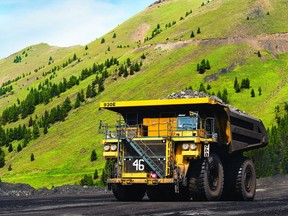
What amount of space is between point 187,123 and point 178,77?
10046 centimetres

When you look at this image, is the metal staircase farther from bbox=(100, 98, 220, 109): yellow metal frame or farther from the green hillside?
the green hillside

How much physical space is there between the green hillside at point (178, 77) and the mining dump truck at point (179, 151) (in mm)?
59901

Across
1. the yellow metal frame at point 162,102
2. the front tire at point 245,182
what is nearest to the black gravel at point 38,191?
the yellow metal frame at point 162,102

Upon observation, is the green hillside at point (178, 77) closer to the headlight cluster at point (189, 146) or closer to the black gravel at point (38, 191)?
the black gravel at point (38, 191)

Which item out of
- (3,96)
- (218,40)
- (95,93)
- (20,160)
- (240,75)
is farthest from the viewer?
(3,96)

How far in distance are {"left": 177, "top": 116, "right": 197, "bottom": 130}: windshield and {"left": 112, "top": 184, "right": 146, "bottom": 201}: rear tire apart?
144 inches

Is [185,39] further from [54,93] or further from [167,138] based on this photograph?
[167,138]

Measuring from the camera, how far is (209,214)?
18391mm

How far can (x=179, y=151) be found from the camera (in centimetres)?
2545

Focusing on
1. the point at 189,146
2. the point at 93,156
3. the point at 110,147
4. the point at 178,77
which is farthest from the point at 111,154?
the point at 178,77

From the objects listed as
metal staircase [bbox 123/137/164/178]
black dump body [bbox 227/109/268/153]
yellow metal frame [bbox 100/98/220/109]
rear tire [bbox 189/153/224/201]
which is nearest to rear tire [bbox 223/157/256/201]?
black dump body [bbox 227/109/268/153]

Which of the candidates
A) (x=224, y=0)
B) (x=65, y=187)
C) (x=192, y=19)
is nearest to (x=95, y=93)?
(x=192, y=19)

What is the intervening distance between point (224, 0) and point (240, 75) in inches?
2525

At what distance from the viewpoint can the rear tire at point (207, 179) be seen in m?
25.0
